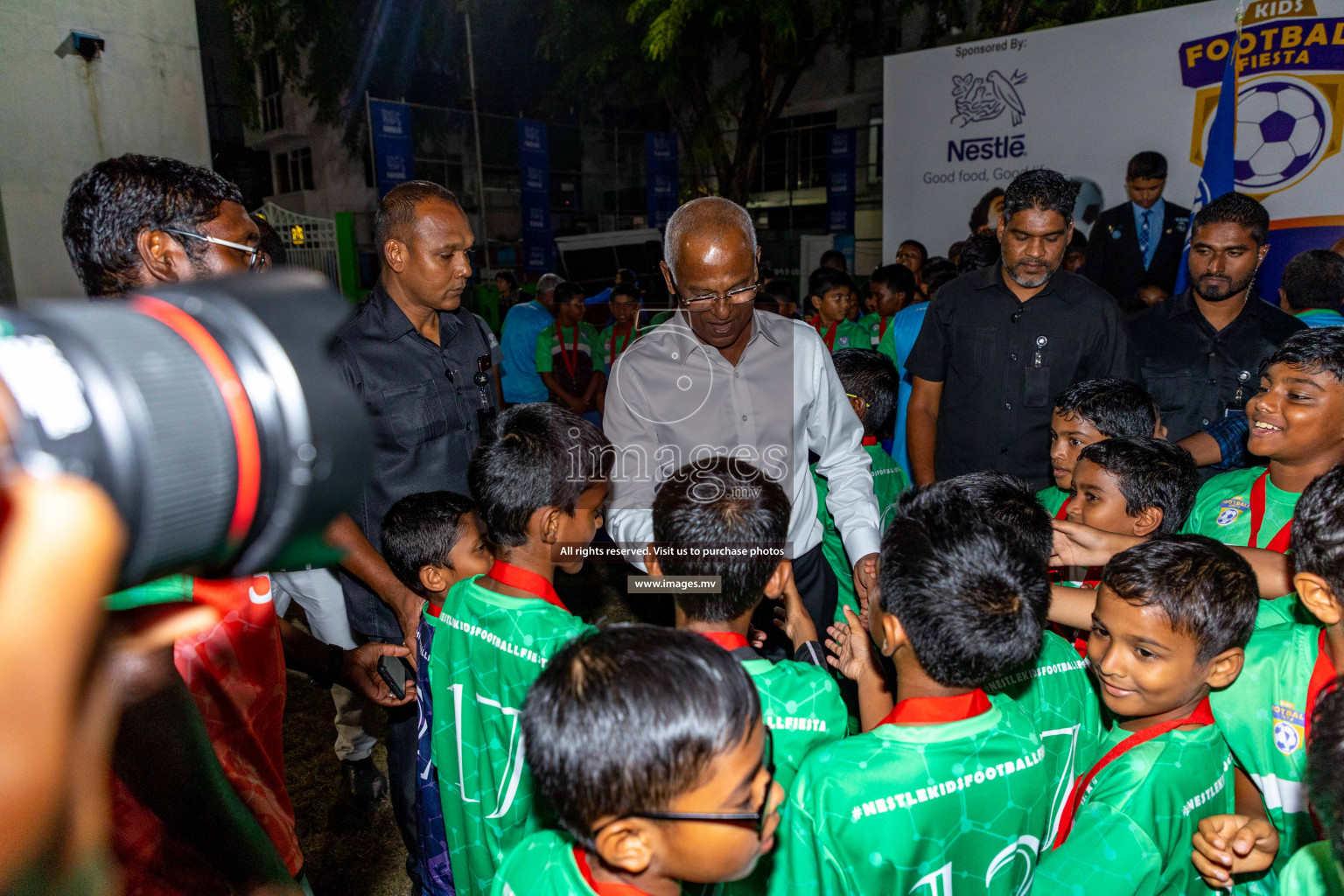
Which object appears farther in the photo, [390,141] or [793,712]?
[390,141]

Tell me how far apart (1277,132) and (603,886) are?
26.9ft

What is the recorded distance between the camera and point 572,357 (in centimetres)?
691

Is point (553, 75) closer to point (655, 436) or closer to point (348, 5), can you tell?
point (348, 5)

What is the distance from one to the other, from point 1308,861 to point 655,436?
1.70 meters

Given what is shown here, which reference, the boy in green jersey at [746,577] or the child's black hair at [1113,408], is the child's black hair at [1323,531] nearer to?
the child's black hair at [1113,408]

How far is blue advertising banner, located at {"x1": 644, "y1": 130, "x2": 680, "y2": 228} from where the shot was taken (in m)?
15.0

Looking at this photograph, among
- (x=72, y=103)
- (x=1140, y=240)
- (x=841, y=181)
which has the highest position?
(x=841, y=181)

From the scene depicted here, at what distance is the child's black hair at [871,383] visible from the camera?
3.72 m

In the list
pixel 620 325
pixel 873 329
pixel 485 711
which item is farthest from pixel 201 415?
pixel 620 325

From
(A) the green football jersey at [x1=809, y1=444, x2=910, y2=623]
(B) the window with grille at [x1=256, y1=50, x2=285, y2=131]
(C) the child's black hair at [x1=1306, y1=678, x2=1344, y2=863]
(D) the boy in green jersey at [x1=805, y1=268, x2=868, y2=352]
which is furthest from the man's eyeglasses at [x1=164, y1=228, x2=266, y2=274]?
(B) the window with grille at [x1=256, y1=50, x2=285, y2=131]

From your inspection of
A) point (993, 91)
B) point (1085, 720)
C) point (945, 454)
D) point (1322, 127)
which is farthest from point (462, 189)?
point (1085, 720)

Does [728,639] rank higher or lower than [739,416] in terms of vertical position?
lower

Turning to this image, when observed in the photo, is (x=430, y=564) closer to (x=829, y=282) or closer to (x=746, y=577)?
(x=746, y=577)

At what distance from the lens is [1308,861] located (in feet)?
4.25
